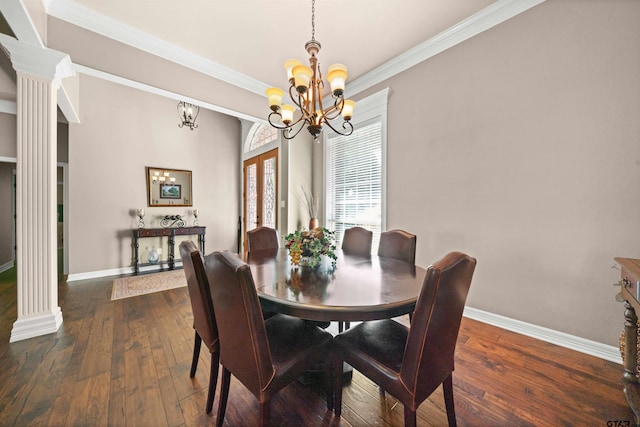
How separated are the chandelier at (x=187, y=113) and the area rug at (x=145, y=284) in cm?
260

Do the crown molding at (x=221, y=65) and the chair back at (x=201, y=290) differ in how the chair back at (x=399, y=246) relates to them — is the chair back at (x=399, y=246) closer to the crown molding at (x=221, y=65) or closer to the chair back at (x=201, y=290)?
the chair back at (x=201, y=290)

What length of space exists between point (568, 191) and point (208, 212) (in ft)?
18.6

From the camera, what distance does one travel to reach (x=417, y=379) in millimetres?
1008

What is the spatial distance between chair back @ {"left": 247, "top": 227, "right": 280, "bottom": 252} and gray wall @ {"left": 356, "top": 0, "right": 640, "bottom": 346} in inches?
70.1

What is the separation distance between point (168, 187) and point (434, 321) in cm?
526

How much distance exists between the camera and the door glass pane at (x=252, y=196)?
5402mm

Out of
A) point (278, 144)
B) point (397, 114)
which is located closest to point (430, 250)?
point (397, 114)

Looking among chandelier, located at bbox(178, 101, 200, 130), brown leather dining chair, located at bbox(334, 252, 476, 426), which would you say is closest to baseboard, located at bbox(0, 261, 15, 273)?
chandelier, located at bbox(178, 101, 200, 130)

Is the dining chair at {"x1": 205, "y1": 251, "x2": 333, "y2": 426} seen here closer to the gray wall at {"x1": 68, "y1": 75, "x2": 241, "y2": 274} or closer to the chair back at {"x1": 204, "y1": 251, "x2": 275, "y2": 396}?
the chair back at {"x1": 204, "y1": 251, "x2": 275, "y2": 396}

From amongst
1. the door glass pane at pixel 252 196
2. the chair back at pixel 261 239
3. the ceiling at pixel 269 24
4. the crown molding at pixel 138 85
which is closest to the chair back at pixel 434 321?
the chair back at pixel 261 239

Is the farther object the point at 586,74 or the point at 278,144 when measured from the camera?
the point at 278,144

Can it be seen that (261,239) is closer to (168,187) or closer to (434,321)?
(434,321)

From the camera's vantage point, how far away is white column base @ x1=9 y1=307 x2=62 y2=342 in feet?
7.00

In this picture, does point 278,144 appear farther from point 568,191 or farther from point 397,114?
point 568,191
